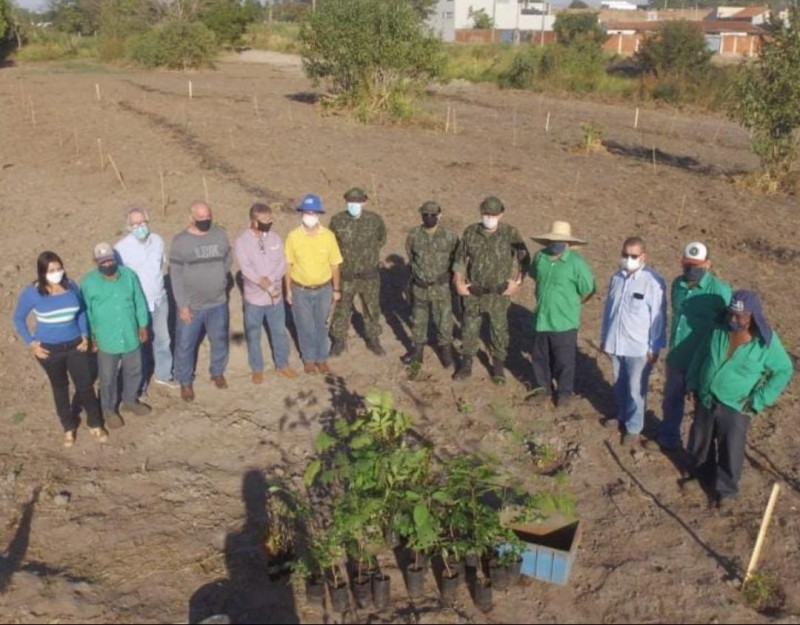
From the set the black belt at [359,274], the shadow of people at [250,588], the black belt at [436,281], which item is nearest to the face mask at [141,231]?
the black belt at [359,274]

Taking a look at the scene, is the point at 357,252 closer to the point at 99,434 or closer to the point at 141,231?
the point at 141,231

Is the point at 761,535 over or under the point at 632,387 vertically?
under

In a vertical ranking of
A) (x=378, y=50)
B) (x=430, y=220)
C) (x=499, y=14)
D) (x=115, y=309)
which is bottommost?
(x=115, y=309)

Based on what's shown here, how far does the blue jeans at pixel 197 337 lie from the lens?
6.41 metres

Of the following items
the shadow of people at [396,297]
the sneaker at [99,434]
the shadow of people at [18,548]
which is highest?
the shadow of people at [396,297]

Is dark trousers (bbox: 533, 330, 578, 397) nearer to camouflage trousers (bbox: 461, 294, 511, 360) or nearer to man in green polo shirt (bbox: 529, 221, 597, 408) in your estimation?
man in green polo shirt (bbox: 529, 221, 597, 408)

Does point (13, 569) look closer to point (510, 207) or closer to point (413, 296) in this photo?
point (413, 296)

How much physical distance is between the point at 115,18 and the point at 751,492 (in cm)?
4526

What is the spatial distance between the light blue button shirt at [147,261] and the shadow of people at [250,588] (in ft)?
7.28

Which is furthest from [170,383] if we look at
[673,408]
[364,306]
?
[673,408]

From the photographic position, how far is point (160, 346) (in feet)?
22.1

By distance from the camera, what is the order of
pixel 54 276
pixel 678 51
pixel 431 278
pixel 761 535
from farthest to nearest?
pixel 678 51
pixel 431 278
pixel 54 276
pixel 761 535

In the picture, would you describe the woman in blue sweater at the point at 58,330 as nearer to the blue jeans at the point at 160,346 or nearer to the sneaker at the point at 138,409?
the sneaker at the point at 138,409

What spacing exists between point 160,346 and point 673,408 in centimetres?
414
